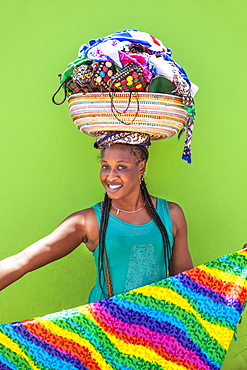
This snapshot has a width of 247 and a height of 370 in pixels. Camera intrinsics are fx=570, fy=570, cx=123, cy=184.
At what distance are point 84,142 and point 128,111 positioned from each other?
0.84 metres

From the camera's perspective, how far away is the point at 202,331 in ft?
9.90

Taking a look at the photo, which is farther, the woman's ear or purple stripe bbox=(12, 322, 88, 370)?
the woman's ear

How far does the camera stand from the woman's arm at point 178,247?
137 inches

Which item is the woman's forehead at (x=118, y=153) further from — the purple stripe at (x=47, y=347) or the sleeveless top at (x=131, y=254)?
the purple stripe at (x=47, y=347)

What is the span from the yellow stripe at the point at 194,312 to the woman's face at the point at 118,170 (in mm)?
587

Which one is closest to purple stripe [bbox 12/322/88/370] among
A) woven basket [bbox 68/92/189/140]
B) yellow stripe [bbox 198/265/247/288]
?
yellow stripe [bbox 198/265/247/288]

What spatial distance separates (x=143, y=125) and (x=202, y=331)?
3.79ft

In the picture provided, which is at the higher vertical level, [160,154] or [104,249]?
[160,154]

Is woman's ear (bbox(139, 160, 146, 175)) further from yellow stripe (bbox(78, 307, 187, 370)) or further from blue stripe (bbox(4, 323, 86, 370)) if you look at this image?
blue stripe (bbox(4, 323, 86, 370))

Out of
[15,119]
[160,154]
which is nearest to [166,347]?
[160,154]

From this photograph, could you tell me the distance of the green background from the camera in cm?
376

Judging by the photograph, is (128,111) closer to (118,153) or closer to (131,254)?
(118,153)

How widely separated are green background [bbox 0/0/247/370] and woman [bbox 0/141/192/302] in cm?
53

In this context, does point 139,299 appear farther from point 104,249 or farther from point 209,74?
point 209,74
